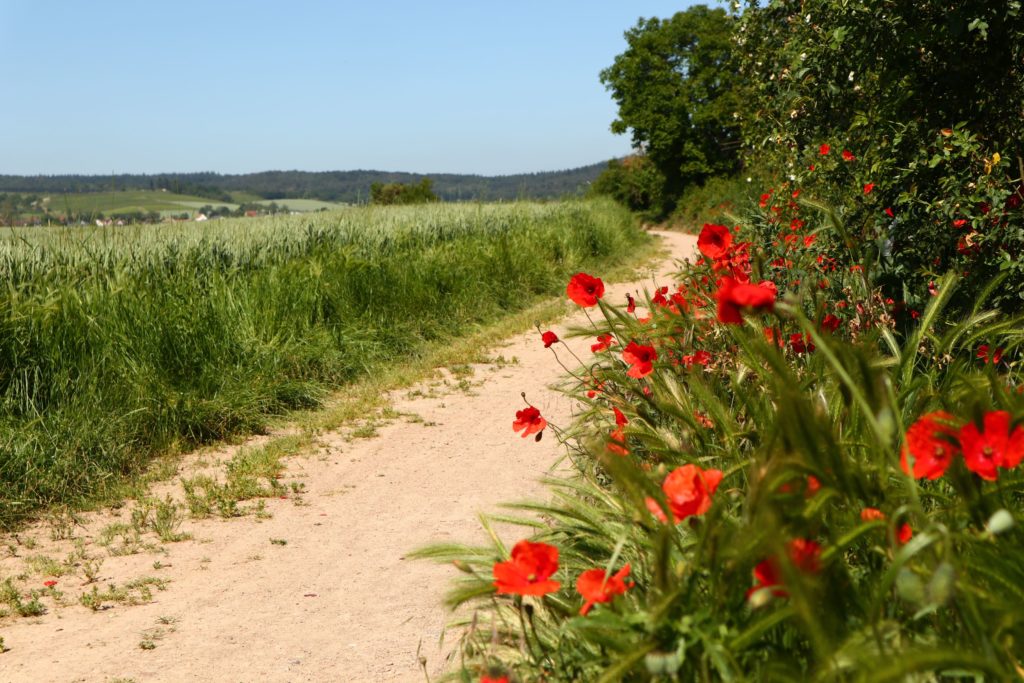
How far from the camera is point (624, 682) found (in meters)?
1.97

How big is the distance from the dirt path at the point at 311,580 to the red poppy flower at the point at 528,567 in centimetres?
151

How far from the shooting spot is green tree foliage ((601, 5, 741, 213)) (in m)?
43.2

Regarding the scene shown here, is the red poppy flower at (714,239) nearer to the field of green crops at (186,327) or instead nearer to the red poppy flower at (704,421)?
the red poppy flower at (704,421)

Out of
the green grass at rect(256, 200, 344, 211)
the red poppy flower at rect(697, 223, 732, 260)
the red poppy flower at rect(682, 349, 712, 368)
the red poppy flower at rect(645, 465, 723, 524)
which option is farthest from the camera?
the green grass at rect(256, 200, 344, 211)

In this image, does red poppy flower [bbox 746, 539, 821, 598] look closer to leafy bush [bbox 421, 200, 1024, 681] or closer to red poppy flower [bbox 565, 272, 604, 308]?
leafy bush [bbox 421, 200, 1024, 681]

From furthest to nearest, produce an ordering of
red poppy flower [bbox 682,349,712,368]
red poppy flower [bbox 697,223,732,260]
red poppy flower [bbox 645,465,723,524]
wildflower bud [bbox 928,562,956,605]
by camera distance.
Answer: red poppy flower [bbox 682,349,712,368] < red poppy flower [bbox 697,223,732,260] < red poppy flower [bbox 645,465,723,524] < wildflower bud [bbox 928,562,956,605]

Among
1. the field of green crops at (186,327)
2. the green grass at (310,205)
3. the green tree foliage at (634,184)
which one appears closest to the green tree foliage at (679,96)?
the green tree foliage at (634,184)

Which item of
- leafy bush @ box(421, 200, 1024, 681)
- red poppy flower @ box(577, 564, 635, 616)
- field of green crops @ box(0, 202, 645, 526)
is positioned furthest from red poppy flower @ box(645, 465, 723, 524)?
field of green crops @ box(0, 202, 645, 526)

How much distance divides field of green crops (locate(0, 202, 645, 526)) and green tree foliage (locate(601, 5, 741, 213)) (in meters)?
33.4

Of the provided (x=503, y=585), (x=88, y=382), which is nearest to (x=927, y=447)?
(x=503, y=585)

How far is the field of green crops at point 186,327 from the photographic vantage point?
5.33 metres

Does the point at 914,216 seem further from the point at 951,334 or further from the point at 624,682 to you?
the point at 624,682

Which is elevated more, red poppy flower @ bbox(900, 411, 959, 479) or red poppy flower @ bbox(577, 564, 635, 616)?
red poppy flower @ bbox(900, 411, 959, 479)

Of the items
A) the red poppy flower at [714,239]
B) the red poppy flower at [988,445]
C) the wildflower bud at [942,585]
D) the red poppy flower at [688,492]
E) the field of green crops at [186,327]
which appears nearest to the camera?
the wildflower bud at [942,585]
